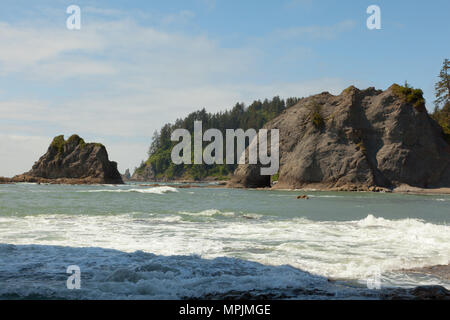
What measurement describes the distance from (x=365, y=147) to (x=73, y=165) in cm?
6909

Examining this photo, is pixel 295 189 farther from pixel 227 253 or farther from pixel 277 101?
pixel 277 101

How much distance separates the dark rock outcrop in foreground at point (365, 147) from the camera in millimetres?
63656

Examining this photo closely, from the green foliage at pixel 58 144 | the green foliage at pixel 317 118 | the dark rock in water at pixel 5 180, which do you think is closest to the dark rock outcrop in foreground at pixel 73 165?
the green foliage at pixel 58 144

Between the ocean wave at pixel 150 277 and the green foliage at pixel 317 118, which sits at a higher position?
the green foliage at pixel 317 118

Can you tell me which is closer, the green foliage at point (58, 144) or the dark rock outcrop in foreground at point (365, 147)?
the dark rock outcrop in foreground at point (365, 147)

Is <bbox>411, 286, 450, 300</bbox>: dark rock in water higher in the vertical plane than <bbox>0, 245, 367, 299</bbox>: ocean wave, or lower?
higher

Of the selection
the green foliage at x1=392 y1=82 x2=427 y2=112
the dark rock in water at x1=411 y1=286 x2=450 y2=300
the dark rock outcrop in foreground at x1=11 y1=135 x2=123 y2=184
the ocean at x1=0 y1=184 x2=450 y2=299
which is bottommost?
the ocean at x1=0 y1=184 x2=450 y2=299

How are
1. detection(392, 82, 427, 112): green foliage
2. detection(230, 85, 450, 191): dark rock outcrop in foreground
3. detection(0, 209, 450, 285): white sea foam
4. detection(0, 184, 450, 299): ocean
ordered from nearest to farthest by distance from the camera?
detection(0, 184, 450, 299): ocean < detection(0, 209, 450, 285): white sea foam < detection(230, 85, 450, 191): dark rock outcrop in foreground < detection(392, 82, 427, 112): green foliage

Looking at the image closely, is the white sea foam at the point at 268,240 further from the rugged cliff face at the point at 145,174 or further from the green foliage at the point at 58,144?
the rugged cliff face at the point at 145,174

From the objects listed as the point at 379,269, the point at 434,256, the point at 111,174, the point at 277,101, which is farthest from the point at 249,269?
the point at 277,101

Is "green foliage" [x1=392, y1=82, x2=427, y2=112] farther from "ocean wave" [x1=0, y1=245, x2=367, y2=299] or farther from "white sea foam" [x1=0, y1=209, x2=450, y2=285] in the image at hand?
"ocean wave" [x1=0, y1=245, x2=367, y2=299]

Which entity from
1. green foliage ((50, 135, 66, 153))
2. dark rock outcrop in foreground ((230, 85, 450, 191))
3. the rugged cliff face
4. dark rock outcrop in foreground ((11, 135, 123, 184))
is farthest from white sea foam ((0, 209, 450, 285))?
the rugged cliff face

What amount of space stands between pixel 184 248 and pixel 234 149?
154m

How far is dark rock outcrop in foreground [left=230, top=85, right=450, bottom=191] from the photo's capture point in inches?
2506
